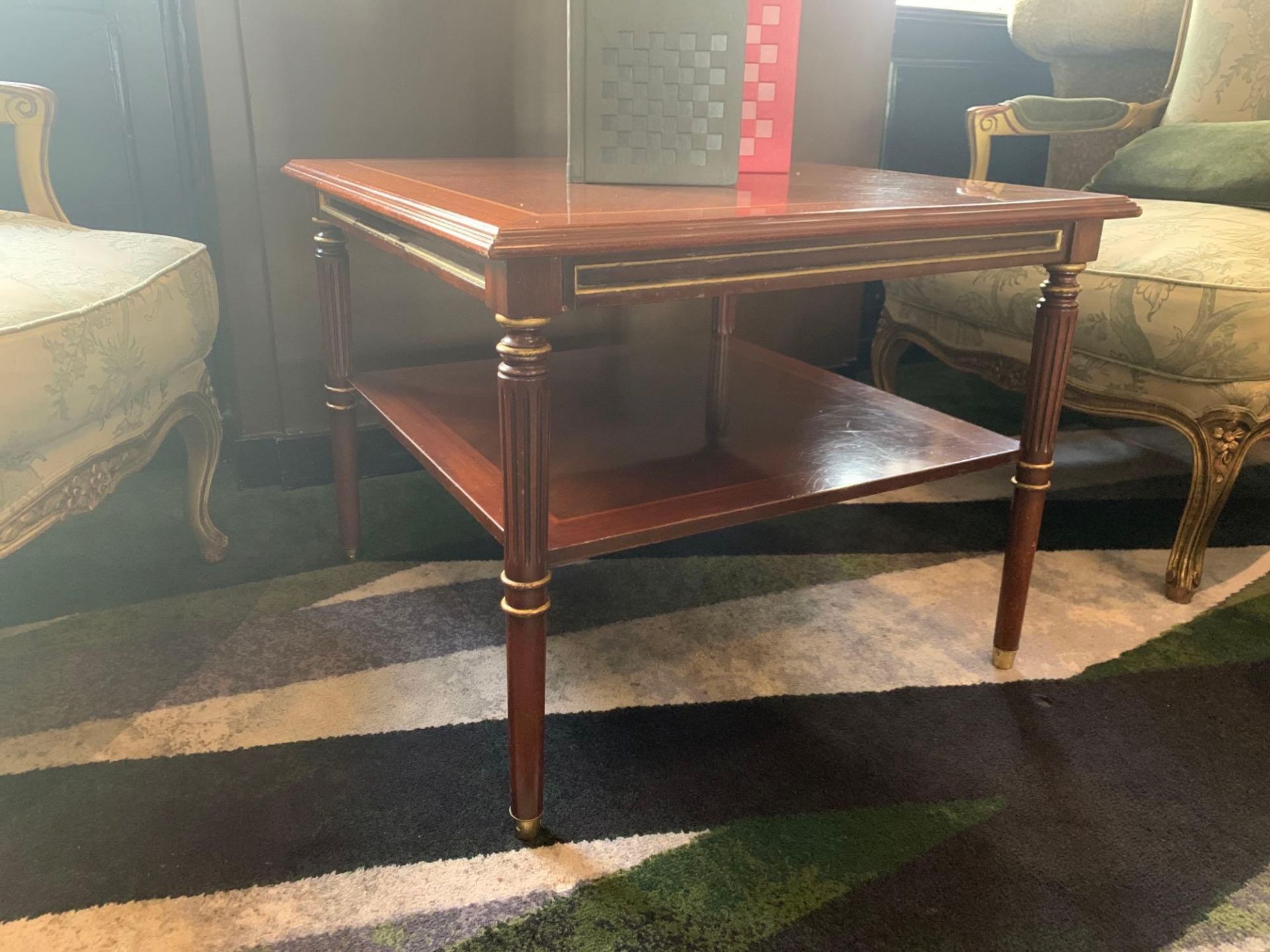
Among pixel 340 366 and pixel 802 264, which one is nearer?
pixel 802 264

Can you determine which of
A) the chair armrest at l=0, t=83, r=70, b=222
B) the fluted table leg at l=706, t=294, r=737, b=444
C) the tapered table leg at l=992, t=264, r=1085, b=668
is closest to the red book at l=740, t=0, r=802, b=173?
the fluted table leg at l=706, t=294, r=737, b=444

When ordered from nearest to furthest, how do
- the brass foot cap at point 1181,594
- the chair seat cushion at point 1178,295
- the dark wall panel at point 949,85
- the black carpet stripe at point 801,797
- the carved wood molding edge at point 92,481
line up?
the black carpet stripe at point 801,797 < the carved wood molding edge at point 92,481 < the chair seat cushion at point 1178,295 < the brass foot cap at point 1181,594 < the dark wall panel at point 949,85

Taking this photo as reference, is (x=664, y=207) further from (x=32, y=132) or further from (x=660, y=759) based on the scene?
(x=32, y=132)

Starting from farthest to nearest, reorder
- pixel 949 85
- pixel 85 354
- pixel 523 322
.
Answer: pixel 949 85, pixel 85 354, pixel 523 322

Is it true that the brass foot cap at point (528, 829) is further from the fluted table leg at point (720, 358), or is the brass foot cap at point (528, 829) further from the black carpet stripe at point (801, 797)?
the fluted table leg at point (720, 358)

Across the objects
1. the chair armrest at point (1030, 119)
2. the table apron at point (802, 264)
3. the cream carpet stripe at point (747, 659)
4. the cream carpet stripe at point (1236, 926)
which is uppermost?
the chair armrest at point (1030, 119)

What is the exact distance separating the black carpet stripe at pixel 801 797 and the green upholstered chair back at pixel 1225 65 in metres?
1.02

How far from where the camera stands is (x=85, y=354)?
884 mm

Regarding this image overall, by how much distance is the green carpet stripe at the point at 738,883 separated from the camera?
0.70 metres

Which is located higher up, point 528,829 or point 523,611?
point 523,611

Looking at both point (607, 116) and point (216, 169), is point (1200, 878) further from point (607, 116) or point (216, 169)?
point (216, 169)

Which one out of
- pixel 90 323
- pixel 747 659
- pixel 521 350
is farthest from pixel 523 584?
pixel 90 323

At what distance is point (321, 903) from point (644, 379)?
75 cm

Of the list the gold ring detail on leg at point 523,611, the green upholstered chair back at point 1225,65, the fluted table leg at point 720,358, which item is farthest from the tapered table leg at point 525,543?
the green upholstered chair back at point 1225,65
